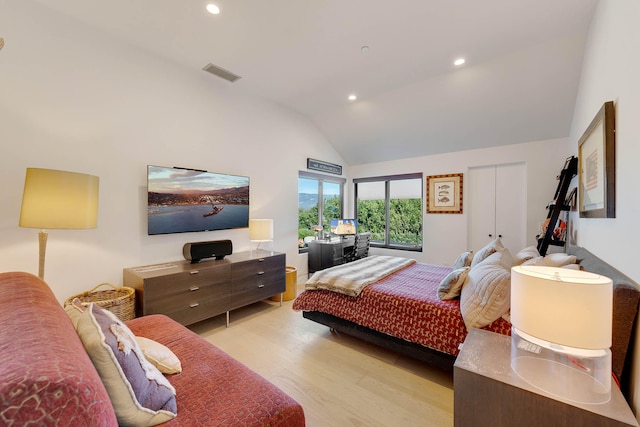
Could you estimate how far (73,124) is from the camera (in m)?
2.34

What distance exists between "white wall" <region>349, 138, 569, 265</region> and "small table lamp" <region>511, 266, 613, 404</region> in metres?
3.50

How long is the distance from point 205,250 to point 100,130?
5.14ft

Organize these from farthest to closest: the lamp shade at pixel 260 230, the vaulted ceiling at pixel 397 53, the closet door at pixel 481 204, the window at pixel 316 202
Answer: the window at pixel 316 202 → the closet door at pixel 481 204 → the lamp shade at pixel 260 230 → the vaulted ceiling at pixel 397 53

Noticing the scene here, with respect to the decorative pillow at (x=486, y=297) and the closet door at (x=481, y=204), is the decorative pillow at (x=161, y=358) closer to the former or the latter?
the decorative pillow at (x=486, y=297)

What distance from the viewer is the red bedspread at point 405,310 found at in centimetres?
189

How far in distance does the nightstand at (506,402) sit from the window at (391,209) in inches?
155

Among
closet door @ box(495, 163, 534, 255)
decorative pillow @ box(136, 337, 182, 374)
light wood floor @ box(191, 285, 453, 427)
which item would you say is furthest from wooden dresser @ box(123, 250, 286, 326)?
closet door @ box(495, 163, 534, 255)

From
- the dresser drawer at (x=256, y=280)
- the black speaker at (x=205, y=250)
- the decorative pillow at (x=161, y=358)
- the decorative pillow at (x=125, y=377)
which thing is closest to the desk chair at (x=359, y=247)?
the dresser drawer at (x=256, y=280)

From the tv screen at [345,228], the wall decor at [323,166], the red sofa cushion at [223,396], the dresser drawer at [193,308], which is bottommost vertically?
the dresser drawer at [193,308]

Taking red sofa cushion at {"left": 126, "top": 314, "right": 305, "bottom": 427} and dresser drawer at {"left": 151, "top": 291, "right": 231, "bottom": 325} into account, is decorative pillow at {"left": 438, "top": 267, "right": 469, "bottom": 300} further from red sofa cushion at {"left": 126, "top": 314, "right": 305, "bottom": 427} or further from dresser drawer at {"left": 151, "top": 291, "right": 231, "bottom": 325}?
dresser drawer at {"left": 151, "top": 291, "right": 231, "bottom": 325}

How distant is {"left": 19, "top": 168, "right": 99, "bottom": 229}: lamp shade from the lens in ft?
5.61

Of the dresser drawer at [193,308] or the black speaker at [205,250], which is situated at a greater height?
the black speaker at [205,250]

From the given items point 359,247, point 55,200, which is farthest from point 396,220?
point 55,200

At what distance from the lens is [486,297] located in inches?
67.8
